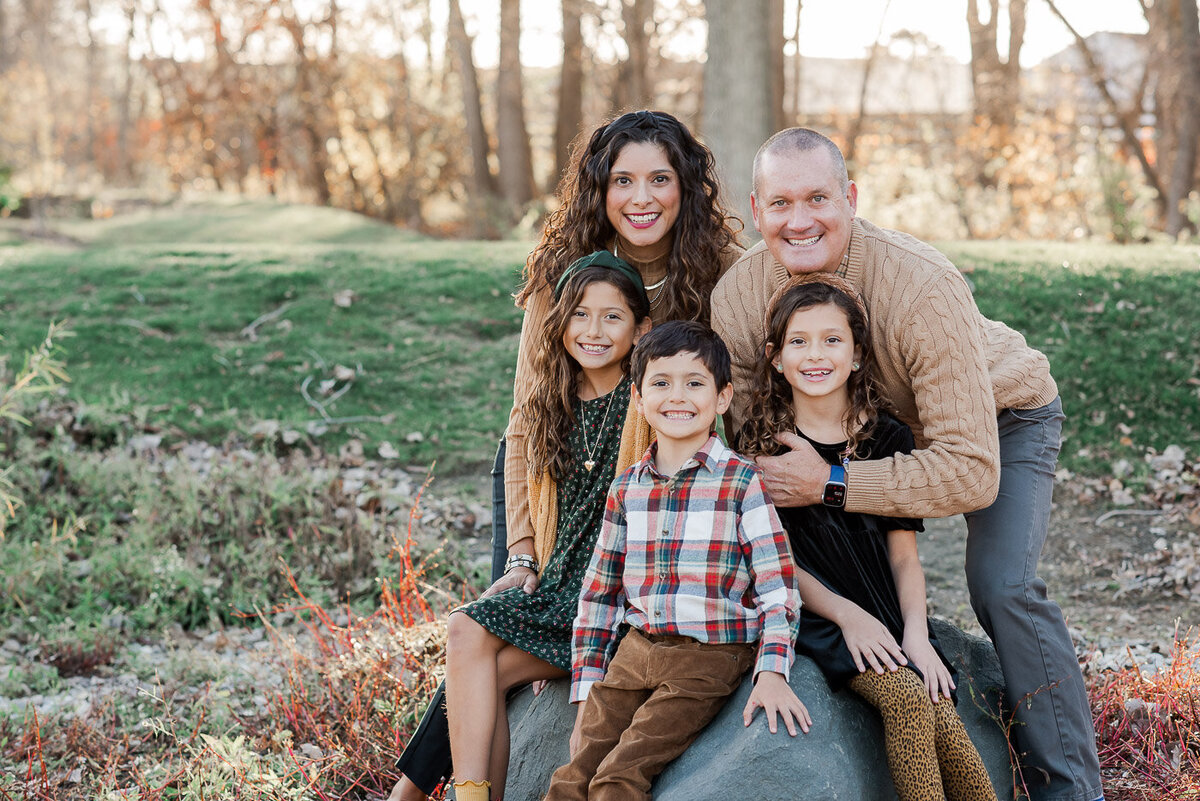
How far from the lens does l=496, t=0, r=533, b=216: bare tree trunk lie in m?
17.5

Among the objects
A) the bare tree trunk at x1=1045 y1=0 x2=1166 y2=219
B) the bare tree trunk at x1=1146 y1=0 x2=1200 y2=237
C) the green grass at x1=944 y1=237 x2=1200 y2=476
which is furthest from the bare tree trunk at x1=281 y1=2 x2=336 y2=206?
the green grass at x1=944 y1=237 x2=1200 y2=476

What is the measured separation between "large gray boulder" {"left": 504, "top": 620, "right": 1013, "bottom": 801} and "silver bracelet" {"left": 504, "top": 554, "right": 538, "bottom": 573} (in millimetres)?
511

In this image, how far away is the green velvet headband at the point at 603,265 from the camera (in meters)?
3.74

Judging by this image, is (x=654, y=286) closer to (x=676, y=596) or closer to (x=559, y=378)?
(x=559, y=378)

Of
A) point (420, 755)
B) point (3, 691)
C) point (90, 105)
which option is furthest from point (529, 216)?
point (90, 105)

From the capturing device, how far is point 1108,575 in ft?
19.4

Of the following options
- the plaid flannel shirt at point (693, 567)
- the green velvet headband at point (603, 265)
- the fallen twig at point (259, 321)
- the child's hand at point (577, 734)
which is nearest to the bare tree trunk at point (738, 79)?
the fallen twig at point (259, 321)

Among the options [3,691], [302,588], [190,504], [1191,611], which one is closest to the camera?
[3,691]

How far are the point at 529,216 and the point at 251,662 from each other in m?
11.0

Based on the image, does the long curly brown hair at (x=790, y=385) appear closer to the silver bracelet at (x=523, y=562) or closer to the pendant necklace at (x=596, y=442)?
the pendant necklace at (x=596, y=442)

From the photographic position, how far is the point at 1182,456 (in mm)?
6816

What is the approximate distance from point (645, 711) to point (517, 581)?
932 millimetres

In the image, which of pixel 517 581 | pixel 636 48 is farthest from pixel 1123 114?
pixel 517 581

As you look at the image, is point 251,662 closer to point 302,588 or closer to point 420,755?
point 302,588
